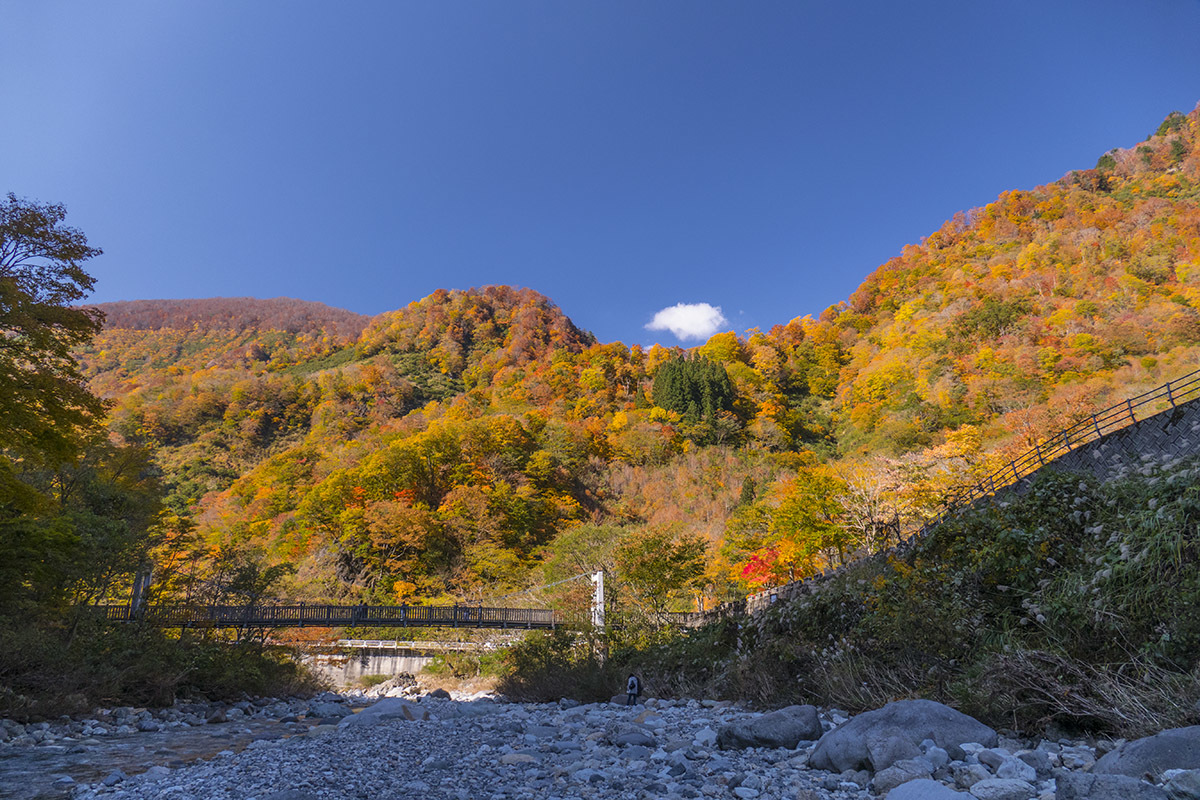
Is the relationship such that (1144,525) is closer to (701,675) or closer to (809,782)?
(809,782)

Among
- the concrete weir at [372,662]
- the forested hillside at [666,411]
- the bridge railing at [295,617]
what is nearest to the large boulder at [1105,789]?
the forested hillside at [666,411]

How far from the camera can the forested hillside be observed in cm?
2786

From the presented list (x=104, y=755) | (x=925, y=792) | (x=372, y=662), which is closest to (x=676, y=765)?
(x=925, y=792)

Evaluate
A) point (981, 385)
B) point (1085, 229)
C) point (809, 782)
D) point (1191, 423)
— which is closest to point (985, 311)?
point (981, 385)

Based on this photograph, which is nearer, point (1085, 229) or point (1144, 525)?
point (1144, 525)

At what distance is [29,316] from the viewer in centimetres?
830

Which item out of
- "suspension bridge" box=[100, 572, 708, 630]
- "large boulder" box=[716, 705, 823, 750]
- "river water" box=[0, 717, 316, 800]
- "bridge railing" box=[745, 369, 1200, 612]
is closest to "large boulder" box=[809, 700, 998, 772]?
"large boulder" box=[716, 705, 823, 750]

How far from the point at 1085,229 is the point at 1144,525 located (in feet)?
191

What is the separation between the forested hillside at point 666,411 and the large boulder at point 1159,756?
29.3 ft

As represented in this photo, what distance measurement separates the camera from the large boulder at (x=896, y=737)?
336 centimetres

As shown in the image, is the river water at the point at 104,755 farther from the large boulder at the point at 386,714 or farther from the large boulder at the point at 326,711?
the large boulder at the point at 326,711

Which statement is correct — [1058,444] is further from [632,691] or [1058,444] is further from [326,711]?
[326,711]

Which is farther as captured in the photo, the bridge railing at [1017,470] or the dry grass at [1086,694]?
the bridge railing at [1017,470]

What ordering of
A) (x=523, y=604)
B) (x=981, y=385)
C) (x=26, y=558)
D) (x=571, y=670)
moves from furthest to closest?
(x=981, y=385), (x=523, y=604), (x=571, y=670), (x=26, y=558)
